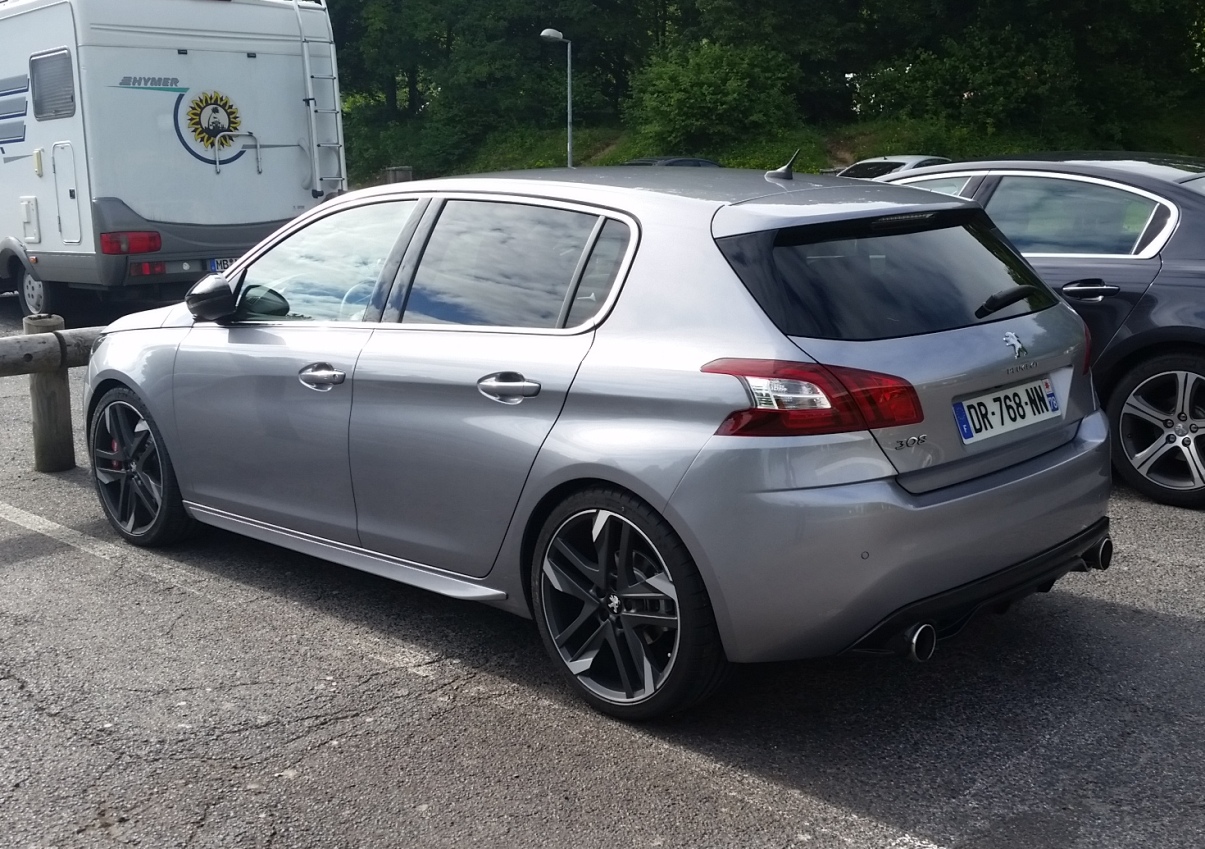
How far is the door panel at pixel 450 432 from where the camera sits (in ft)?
13.0

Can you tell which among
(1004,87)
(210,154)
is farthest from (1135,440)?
(1004,87)

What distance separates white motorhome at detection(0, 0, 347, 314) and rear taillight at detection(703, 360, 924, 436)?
9830mm

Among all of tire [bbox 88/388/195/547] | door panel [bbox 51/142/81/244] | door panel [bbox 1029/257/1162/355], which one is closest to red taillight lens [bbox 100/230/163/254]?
door panel [bbox 51/142/81/244]

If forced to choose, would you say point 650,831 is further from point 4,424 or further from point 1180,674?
point 4,424

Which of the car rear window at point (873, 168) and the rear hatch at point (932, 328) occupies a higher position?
the car rear window at point (873, 168)

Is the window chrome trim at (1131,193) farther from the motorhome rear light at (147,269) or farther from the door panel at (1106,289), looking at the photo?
the motorhome rear light at (147,269)

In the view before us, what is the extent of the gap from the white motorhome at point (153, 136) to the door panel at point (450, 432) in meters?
8.47

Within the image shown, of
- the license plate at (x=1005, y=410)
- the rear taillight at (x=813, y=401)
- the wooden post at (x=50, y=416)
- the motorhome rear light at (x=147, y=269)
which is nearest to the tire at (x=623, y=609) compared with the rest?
the rear taillight at (x=813, y=401)

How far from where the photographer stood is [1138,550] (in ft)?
18.0

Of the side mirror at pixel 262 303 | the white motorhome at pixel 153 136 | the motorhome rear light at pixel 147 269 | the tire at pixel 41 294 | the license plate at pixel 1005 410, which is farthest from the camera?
the tire at pixel 41 294

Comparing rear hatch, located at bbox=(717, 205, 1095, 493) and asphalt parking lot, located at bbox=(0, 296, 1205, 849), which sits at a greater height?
rear hatch, located at bbox=(717, 205, 1095, 493)

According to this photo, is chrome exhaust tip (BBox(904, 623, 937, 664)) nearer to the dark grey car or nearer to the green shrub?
the dark grey car

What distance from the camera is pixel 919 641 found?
3.55 metres

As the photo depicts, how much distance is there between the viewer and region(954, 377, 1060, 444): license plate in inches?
145
